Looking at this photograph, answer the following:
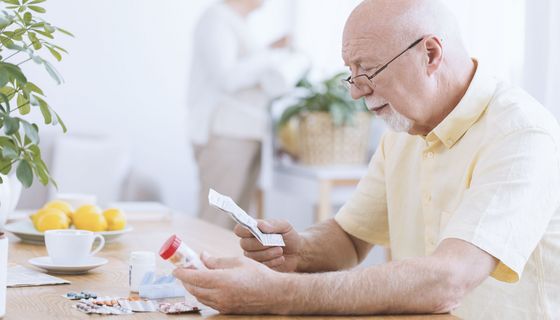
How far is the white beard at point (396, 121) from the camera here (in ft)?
5.49

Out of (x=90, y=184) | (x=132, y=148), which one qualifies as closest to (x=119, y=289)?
(x=90, y=184)

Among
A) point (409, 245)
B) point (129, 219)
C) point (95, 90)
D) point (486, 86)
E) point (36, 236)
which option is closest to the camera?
point (486, 86)

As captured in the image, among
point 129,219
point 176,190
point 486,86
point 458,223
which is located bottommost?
point 176,190

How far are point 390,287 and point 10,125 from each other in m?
0.61

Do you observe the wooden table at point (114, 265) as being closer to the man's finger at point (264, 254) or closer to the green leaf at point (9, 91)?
the man's finger at point (264, 254)

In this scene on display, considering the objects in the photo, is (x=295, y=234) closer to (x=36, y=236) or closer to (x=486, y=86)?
(x=486, y=86)

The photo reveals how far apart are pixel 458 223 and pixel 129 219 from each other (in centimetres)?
135

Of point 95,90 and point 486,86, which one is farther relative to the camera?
point 95,90

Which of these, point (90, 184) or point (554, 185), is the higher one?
point (554, 185)

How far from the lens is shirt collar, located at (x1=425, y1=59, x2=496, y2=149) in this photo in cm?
163

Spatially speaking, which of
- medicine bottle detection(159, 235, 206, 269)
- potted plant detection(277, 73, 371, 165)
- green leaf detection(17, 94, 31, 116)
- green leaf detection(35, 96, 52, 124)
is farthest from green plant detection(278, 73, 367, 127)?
green leaf detection(35, 96, 52, 124)

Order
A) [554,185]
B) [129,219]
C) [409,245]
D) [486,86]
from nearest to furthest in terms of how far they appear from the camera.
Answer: [554,185] < [486,86] < [409,245] < [129,219]

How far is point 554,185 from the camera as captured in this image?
1.46 metres

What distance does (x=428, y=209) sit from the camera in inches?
67.9
